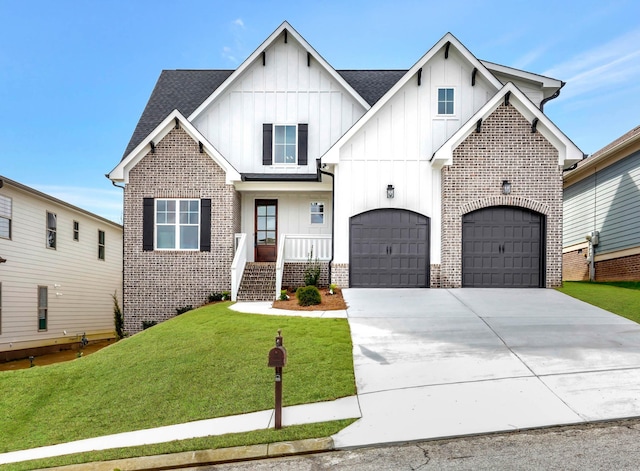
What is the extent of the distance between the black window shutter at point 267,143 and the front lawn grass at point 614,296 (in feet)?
35.8

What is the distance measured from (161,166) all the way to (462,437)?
1395 centimetres

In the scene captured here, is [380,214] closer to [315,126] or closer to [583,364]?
[315,126]

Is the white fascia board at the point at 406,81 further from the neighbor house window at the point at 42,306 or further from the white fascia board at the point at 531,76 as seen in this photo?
the neighbor house window at the point at 42,306

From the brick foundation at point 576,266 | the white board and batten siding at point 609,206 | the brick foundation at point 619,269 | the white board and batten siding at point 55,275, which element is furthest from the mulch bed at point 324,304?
the brick foundation at point 576,266

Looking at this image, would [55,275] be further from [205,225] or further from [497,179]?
[497,179]

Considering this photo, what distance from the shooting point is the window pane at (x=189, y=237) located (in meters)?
17.2

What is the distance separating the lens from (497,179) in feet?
53.0

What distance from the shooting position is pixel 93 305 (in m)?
23.8

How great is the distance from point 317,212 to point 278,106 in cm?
430

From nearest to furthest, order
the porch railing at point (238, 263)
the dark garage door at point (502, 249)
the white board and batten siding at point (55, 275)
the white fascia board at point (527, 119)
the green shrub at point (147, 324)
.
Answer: the white fascia board at point (527, 119)
the dark garage door at point (502, 249)
the porch railing at point (238, 263)
the green shrub at point (147, 324)
the white board and batten siding at point (55, 275)

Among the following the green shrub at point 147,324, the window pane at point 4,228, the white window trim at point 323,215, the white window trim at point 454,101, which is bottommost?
the green shrub at point 147,324

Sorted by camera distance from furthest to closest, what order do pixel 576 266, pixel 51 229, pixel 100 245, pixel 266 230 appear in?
pixel 100 245 → pixel 576 266 → pixel 51 229 → pixel 266 230

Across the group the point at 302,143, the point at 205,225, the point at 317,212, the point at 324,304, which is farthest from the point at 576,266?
the point at 205,225

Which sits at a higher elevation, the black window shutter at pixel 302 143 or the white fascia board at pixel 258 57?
the white fascia board at pixel 258 57
